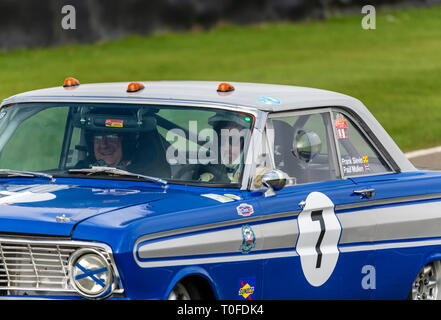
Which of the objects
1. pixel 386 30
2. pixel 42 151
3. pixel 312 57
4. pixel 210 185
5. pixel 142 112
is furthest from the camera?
pixel 386 30

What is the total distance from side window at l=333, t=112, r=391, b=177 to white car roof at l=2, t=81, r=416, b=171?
0.29 ft

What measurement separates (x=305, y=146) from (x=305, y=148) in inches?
0.5

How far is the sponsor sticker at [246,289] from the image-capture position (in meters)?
5.83

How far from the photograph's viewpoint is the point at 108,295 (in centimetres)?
520

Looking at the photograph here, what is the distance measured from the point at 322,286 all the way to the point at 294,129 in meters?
1.00

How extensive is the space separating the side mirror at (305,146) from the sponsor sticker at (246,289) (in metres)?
1.09

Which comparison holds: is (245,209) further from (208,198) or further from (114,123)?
(114,123)

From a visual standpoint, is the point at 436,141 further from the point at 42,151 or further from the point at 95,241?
the point at 95,241

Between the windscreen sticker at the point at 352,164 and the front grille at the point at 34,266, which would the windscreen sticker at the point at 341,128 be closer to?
the windscreen sticker at the point at 352,164

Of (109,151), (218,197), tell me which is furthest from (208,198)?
(109,151)

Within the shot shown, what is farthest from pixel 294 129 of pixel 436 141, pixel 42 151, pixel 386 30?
pixel 386 30

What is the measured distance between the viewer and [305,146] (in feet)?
22.1

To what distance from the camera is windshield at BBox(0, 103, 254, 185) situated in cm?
635

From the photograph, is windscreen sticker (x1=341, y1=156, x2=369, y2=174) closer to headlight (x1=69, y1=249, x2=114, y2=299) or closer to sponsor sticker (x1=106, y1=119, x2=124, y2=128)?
sponsor sticker (x1=106, y1=119, x2=124, y2=128)
